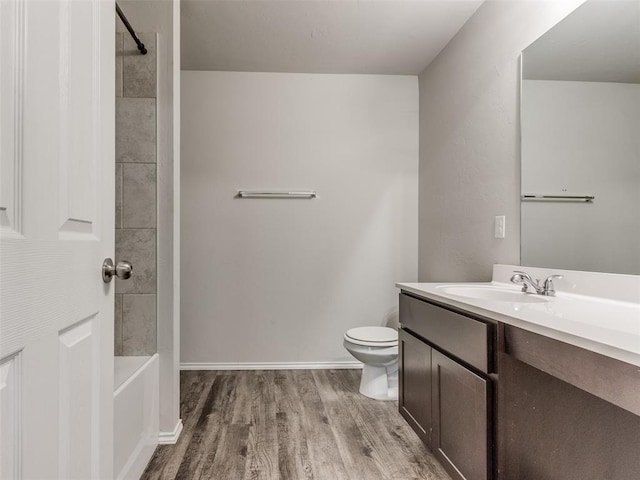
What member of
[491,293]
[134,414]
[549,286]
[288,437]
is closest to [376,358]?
[288,437]

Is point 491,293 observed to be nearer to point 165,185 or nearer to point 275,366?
point 165,185

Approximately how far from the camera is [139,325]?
1.76m

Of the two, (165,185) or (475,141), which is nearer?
(165,185)

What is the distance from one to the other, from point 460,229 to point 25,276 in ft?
7.25

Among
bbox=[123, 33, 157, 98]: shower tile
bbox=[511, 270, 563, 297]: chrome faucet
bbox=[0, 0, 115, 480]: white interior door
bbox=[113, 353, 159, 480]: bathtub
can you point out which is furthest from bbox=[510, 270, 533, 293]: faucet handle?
bbox=[123, 33, 157, 98]: shower tile

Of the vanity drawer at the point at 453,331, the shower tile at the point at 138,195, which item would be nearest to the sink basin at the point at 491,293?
the vanity drawer at the point at 453,331

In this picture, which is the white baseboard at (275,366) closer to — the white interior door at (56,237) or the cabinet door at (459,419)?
the cabinet door at (459,419)

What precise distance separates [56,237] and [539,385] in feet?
4.47

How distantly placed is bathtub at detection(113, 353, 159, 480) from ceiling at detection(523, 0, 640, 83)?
2.16m

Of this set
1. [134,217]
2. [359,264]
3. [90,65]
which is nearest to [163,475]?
[134,217]

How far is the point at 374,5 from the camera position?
2.08 m

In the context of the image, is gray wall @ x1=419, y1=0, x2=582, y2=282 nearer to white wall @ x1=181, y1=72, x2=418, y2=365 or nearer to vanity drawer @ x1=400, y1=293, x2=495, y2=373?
white wall @ x1=181, y1=72, x2=418, y2=365

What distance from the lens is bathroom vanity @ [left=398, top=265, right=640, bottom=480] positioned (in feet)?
2.71

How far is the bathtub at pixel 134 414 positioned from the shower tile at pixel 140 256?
341 millimetres
